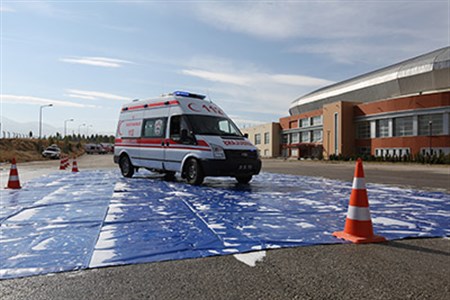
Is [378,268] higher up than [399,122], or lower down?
lower down

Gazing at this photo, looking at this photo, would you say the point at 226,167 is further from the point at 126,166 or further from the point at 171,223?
the point at 126,166

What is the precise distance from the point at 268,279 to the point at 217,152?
689cm

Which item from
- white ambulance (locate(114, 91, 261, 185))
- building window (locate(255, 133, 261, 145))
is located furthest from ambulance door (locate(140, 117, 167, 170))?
building window (locate(255, 133, 261, 145))

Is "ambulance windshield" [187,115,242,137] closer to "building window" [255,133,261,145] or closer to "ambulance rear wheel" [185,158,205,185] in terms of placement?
"ambulance rear wheel" [185,158,205,185]

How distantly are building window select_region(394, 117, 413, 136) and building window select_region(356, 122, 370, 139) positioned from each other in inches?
255

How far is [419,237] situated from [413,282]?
72.5 inches

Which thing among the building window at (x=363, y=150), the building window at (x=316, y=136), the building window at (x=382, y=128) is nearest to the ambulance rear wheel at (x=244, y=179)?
the building window at (x=382, y=128)

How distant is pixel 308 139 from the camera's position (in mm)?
78500

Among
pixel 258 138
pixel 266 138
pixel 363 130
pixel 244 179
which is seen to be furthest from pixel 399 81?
pixel 244 179

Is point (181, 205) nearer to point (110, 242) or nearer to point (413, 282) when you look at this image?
point (110, 242)

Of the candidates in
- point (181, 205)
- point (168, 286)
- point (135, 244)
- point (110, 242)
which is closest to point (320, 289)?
point (168, 286)

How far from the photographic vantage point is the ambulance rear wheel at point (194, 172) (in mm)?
10414

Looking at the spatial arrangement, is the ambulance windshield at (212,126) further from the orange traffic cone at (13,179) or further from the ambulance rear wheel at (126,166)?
the orange traffic cone at (13,179)

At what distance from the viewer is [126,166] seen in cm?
1377
